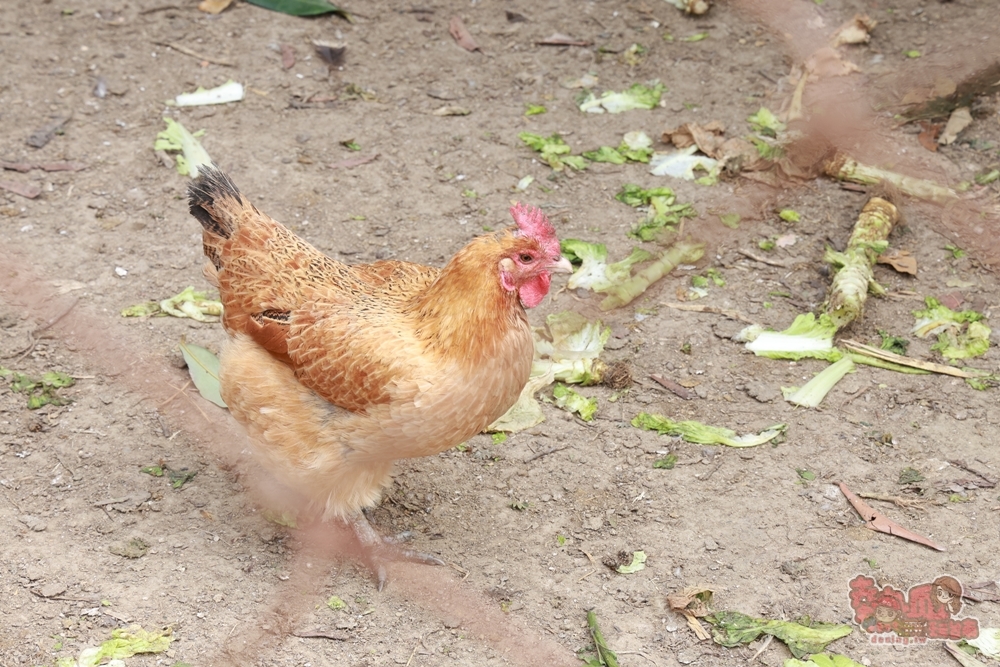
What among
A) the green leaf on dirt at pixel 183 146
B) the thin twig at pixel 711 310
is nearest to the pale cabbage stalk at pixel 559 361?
the thin twig at pixel 711 310

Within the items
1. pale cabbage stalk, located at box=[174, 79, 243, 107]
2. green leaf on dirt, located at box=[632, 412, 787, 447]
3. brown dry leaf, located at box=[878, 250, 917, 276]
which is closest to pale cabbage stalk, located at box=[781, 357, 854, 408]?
green leaf on dirt, located at box=[632, 412, 787, 447]

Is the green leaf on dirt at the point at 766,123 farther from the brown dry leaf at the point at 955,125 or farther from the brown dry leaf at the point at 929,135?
the brown dry leaf at the point at 955,125

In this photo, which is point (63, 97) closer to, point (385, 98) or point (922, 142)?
point (385, 98)

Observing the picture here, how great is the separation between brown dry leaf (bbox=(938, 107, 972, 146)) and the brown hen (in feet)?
11.0

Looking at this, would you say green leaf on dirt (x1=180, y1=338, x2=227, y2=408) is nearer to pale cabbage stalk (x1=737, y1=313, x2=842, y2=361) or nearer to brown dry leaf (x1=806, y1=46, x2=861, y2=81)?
pale cabbage stalk (x1=737, y1=313, x2=842, y2=361)

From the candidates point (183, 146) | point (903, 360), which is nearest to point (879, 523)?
point (903, 360)

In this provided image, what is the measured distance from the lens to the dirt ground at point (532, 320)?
336cm

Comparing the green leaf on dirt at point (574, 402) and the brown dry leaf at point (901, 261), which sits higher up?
the brown dry leaf at point (901, 261)

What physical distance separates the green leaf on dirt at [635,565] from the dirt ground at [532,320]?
4cm

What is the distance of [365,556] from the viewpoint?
3.67m

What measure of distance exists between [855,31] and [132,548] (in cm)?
522

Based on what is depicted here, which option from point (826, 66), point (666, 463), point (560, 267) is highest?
point (560, 267)

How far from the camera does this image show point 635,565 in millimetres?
3551

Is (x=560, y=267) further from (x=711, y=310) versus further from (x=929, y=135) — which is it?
(x=929, y=135)
